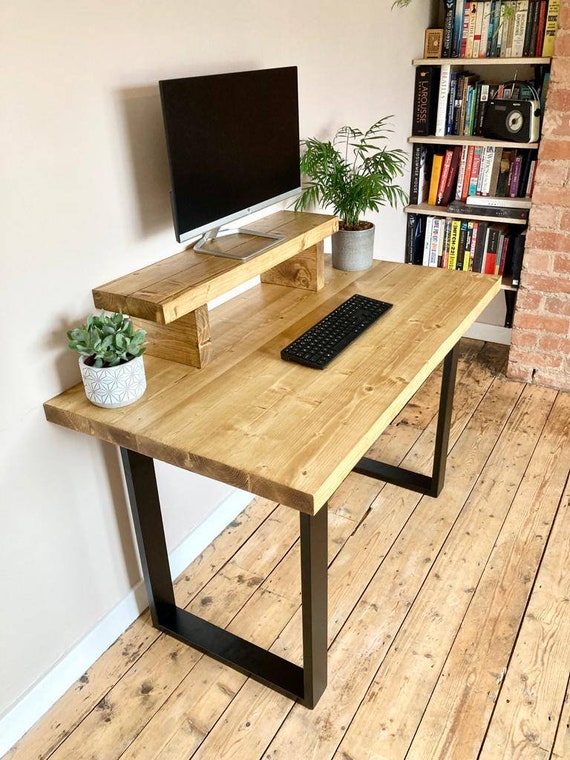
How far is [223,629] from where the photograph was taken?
72.9 inches

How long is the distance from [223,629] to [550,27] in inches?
101

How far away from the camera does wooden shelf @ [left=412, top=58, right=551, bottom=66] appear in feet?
8.79

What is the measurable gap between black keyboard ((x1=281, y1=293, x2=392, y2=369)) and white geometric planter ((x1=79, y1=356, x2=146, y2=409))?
373mm

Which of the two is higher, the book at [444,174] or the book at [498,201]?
the book at [444,174]

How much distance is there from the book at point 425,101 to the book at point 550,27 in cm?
47

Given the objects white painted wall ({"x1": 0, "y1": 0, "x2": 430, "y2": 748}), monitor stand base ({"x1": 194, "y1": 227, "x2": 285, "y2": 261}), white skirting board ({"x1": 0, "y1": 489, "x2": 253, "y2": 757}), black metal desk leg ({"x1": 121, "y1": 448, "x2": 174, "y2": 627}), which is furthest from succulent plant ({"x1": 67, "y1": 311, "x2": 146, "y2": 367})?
white skirting board ({"x1": 0, "y1": 489, "x2": 253, "y2": 757})

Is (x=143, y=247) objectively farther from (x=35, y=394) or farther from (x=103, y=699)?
(x=103, y=699)

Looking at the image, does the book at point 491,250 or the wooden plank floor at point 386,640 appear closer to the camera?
the wooden plank floor at point 386,640

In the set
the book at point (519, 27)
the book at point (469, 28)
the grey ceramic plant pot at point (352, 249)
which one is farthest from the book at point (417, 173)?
the grey ceramic plant pot at point (352, 249)

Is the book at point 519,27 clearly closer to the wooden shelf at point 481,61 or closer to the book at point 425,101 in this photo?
the wooden shelf at point 481,61

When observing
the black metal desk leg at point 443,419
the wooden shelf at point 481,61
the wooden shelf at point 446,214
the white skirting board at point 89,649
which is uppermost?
the wooden shelf at point 481,61

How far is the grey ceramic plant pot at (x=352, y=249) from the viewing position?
82.7 inches

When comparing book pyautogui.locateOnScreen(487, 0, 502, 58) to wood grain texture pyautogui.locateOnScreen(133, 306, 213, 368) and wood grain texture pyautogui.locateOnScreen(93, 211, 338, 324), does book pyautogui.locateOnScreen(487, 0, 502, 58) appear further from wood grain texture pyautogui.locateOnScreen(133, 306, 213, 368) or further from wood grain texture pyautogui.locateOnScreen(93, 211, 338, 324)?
wood grain texture pyautogui.locateOnScreen(133, 306, 213, 368)

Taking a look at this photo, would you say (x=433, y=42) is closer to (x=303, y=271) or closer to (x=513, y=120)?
(x=513, y=120)
